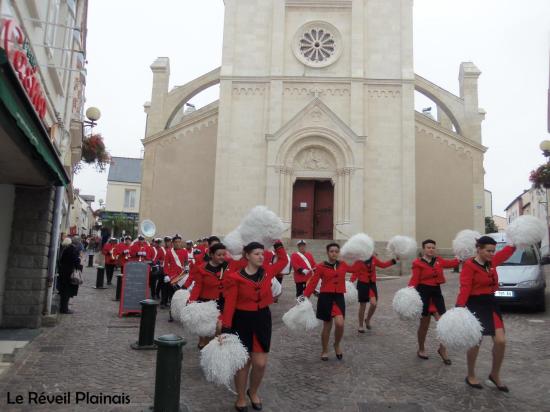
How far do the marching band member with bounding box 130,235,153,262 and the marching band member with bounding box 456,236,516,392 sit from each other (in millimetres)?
9846

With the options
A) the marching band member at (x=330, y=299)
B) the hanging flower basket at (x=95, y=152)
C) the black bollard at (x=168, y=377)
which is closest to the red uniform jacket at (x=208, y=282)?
the marching band member at (x=330, y=299)

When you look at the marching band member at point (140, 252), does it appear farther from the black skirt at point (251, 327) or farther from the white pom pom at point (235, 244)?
the black skirt at point (251, 327)

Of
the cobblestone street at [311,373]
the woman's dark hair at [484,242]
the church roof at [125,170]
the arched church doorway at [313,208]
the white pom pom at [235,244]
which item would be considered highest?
the church roof at [125,170]

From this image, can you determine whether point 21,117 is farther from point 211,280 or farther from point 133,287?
point 133,287

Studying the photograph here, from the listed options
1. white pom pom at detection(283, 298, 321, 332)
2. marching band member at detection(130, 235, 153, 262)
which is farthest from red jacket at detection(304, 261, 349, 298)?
marching band member at detection(130, 235, 153, 262)

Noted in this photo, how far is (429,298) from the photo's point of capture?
7.64 m

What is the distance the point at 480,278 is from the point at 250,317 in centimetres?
312

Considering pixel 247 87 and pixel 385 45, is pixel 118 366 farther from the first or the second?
pixel 385 45

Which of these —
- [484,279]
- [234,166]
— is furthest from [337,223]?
[484,279]

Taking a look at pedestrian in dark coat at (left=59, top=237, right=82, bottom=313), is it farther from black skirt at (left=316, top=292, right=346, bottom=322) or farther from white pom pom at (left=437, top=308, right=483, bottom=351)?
white pom pom at (left=437, top=308, right=483, bottom=351)

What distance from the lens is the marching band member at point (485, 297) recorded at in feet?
19.3

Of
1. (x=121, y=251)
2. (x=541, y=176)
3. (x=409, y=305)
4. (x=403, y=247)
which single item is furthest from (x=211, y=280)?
(x=541, y=176)

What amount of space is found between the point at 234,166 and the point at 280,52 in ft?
21.8

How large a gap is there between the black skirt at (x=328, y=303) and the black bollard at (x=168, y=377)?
307 cm
